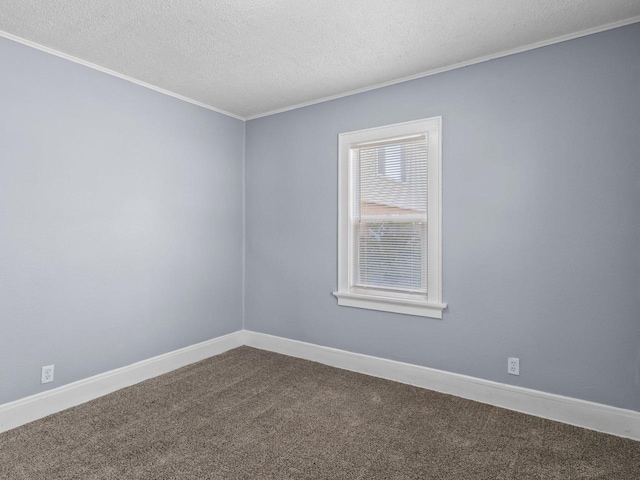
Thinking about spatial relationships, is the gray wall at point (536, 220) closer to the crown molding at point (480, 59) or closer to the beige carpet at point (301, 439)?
the crown molding at point (480, 59)

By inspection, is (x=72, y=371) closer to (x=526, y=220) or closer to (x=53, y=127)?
(x=53, y=127)

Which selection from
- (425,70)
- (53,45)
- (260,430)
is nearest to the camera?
(260,430)

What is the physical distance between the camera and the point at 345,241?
3.58 meters

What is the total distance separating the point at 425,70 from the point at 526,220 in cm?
143

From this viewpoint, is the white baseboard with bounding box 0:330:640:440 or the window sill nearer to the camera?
the white baseboard with bounding box 0:330:640:440

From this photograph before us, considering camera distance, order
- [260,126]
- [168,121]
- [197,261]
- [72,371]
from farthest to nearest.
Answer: [260,126] → [197,261] → [168,121] → [72,371]

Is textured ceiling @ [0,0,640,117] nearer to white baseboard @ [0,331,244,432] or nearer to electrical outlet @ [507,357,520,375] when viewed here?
electrical outlet @ [507,357,520,375]

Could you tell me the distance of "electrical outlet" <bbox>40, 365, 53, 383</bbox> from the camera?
8.75 feet

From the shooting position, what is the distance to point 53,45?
2.63 meters

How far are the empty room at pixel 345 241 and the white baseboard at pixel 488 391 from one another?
2cm

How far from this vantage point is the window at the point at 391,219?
3.08 meters

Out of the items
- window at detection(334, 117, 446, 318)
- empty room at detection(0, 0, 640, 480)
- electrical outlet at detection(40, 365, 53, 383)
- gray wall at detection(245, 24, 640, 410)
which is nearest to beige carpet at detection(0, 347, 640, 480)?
empty room at detection(0, 0, 640, 480)

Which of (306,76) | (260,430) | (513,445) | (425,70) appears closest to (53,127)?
(306,76)

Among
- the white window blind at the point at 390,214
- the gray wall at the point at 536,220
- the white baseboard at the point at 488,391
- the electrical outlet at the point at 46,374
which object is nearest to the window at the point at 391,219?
the white window blind at the point at 390,214
